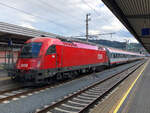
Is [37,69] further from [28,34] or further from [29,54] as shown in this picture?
[28,34]

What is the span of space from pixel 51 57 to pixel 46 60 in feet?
1.70

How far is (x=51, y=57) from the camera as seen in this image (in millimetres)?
9930

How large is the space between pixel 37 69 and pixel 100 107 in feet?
14.6

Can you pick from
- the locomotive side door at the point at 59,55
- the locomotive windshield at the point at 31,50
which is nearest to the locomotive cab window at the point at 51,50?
the locomotive side door at the point at 59,55

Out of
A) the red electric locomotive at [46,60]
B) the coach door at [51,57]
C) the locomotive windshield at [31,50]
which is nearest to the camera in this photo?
the red electric locomotive at [46,60]

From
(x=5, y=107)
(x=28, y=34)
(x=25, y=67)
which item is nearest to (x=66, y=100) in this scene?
(x=5, y=107)

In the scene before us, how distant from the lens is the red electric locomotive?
9.02 m

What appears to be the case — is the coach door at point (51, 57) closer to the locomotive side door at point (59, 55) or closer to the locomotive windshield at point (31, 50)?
the locomotive side door at point (59, 55)

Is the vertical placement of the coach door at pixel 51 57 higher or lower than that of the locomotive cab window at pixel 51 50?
lower

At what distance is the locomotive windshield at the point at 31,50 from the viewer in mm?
9413

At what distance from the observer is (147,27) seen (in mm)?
16797

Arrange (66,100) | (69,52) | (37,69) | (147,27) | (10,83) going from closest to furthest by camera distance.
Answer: (66,100) < (37,69) < (10,83) < (69,52) < (147,27)

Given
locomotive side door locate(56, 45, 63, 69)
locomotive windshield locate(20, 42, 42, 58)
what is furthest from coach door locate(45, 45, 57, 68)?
locomotive windshield locate(20, 42, 42, 58)

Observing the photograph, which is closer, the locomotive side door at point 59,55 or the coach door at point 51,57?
the coach door at point 51,57
